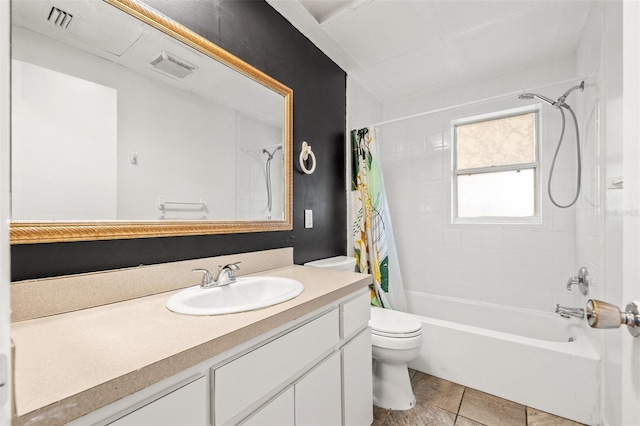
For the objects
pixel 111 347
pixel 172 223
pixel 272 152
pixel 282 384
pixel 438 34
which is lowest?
pixel 282 384

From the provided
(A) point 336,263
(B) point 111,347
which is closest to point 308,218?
(A) point 336,263

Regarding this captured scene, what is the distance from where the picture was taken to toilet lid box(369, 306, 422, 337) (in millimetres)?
1610

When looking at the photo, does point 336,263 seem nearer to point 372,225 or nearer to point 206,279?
point 372,225

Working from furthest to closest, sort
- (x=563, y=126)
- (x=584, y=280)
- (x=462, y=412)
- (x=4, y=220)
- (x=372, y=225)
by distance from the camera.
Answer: (x=372, y=225) < (x=563, y=126) < (x=584, y=280) < (x=462, y=412) < (x=4, y=220)

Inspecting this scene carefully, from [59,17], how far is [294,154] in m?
1.14

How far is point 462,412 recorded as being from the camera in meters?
1.59

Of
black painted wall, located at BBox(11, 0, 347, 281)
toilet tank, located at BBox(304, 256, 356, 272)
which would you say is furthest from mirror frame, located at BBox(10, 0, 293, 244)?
toilet tank, located at BBox(304, 256, 356, 272)

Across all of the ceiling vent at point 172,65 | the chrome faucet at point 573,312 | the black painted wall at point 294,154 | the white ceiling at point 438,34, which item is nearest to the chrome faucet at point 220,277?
the black painted wall at point 294,154

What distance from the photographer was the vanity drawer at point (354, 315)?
119 cm

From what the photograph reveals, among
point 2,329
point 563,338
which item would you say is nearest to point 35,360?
point 2,329

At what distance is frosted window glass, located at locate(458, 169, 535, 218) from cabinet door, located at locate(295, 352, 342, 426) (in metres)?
2.04

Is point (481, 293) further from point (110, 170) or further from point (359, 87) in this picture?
point (110, 170)

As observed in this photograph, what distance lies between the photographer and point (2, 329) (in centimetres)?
23

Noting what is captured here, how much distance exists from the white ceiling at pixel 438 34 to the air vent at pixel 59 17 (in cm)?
106
